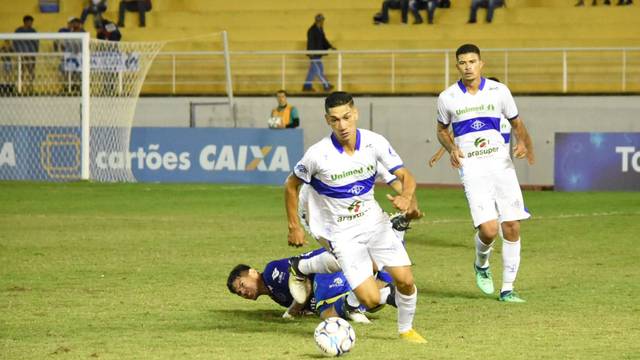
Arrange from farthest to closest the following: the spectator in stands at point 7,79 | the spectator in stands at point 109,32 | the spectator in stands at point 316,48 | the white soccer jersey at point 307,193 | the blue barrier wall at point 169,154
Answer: the spectator in stands at point 109,32
the spectator in stands at point 316,48
the spectator in stands at point 7,79
the blue barrier wall at point 169,154
the white soccer jersey at point 307,193

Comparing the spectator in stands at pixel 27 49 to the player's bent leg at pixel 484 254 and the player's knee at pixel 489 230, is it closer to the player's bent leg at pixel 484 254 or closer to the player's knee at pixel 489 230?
the player's bent leg at pixel 484 254

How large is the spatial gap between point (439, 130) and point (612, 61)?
18714 mm

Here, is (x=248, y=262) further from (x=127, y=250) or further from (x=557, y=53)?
(x=557, y=53)

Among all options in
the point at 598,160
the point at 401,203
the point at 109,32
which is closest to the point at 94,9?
the point at 109,32

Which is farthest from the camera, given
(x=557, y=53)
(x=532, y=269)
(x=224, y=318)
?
(x=557, y=53)

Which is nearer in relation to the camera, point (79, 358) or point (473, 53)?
point (79, 358)

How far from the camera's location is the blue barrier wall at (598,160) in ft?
84.1

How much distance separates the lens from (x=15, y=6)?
37.7 metres

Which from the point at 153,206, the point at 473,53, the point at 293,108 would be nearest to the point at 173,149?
the point at 293,108

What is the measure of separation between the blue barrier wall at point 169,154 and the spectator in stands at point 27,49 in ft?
8.52

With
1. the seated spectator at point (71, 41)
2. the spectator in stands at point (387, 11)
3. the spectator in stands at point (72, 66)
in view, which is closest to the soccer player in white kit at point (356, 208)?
the spectator in stands at point (72, 66)

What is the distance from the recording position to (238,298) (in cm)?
1195

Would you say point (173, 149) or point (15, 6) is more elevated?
point (15, 6)

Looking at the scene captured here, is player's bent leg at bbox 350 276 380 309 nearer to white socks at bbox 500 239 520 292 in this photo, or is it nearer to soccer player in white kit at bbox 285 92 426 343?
soccer player in white kit at bbox 285 92 426 343
